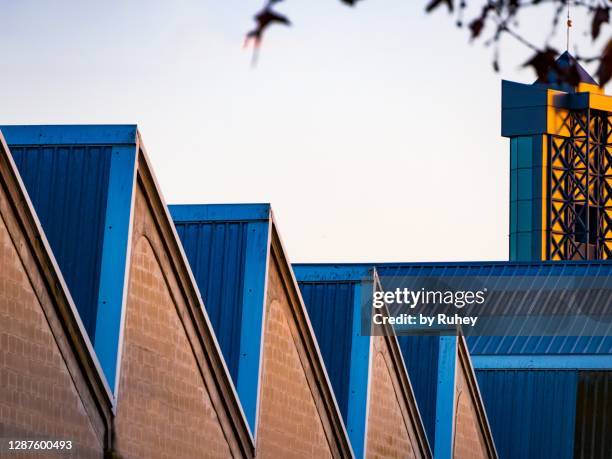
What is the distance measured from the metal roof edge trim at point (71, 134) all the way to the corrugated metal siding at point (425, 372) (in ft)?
49.1

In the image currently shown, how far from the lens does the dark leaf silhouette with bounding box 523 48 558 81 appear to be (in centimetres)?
743

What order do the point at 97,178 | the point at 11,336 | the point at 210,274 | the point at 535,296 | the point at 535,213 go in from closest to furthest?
the point at 11,336, the point at 97,178, the point at 210,274, the point at 535,296, the point at 535,213

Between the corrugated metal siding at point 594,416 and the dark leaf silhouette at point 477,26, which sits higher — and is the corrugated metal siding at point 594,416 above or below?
below

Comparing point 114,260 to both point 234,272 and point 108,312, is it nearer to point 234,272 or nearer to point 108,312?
point 108,312

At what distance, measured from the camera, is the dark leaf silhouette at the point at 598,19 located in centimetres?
734

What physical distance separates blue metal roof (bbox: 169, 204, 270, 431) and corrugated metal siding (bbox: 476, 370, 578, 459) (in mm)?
19760

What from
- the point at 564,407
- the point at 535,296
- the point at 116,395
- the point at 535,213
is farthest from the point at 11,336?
the point at 535,213

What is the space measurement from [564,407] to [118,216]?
25.4 m

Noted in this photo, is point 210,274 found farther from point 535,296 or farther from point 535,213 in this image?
point 535,213

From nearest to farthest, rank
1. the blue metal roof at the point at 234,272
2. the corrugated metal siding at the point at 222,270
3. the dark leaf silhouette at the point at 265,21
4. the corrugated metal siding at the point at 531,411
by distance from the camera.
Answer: the dark leaf silhouette at the point at 265,21, the blue metal roof at the point at 234,272, the corrugated metal siding at the point at 222,270, the corrugated metal siding at the point at 531,411

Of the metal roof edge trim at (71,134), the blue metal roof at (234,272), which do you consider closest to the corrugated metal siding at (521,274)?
the blue metal roof at (234,272)

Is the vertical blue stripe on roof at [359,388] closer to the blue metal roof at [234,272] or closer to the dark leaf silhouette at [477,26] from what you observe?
the blue metal roof at [234,272]

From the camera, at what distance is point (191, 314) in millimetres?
21266

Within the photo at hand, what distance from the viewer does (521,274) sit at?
4950cm
